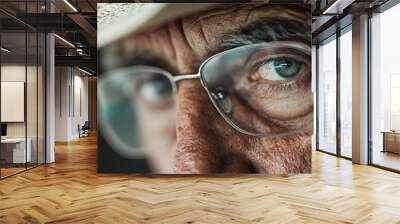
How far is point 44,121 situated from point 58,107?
764 centimetres

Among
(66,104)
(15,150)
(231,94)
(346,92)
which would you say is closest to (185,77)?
(231,94)

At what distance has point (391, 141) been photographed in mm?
7422

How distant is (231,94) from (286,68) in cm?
103

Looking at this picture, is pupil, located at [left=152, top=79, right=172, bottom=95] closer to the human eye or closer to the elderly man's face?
the elderly man's face

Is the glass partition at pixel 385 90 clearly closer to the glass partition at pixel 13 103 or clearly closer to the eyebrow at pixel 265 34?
the eyebrow at pixel 265 34

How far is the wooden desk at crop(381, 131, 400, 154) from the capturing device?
726 cm

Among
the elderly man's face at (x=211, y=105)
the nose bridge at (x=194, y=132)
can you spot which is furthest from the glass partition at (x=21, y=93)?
the nose bridge at (x=194, y=132)

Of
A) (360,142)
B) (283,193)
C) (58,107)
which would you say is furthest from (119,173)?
(58,107)

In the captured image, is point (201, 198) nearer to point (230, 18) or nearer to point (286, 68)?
point (286, 68)

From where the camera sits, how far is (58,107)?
50.3 feet

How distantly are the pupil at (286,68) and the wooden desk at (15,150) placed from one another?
478 cm

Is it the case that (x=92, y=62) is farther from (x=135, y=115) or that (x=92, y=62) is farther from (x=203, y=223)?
(x=203, y=223)

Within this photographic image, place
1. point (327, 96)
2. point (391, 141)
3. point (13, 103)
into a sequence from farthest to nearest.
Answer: point (327, 96) → point (391, 141) → point (13, 103)

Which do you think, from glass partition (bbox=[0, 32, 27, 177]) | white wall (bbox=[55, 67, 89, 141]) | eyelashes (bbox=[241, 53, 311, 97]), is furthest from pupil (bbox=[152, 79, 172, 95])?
white wall (bbox=[55, 67, 89, 141])
